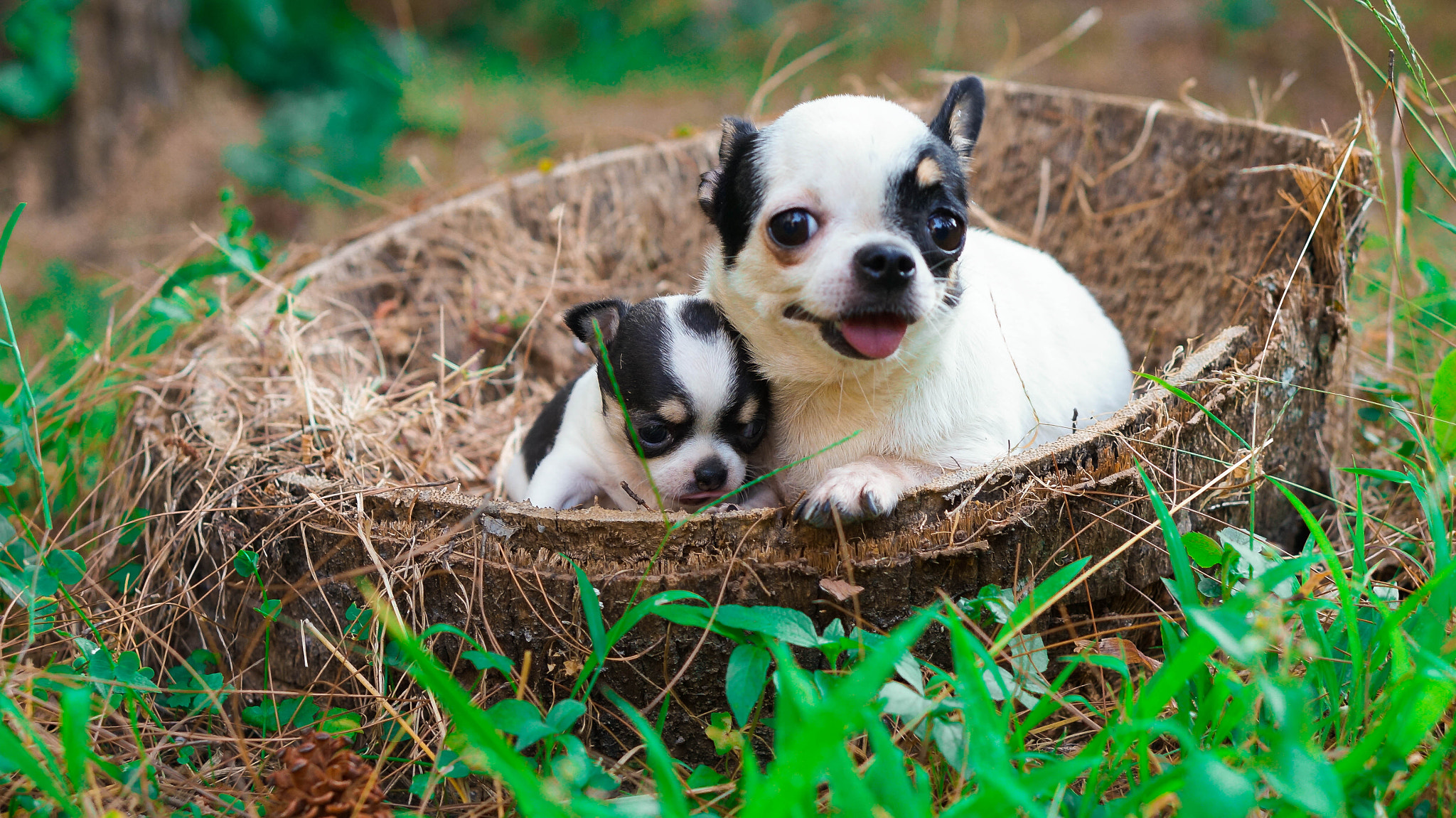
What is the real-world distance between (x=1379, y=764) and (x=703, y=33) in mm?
10376

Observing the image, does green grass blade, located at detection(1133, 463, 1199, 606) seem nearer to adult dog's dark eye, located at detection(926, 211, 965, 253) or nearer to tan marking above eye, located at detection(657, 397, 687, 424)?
adult dog's dark eye, located at detection(926, 211, 965, 253)

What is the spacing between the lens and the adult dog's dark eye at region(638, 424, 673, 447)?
3.01 m

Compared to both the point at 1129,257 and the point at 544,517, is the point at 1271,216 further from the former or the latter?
the point at 544,517

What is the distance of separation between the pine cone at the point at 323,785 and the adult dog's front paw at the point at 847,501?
3.66 feet

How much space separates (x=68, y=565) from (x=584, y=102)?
26.4 ft

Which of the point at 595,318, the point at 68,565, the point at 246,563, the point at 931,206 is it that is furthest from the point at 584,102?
the point at 246,563

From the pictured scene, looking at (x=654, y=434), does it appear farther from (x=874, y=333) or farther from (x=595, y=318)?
(x=874, y=333)

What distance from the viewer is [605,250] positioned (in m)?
4.76

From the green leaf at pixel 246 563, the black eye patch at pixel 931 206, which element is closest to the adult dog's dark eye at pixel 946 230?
the black eye patch at pixel 931 206

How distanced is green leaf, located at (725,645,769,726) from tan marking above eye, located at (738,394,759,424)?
974 mm

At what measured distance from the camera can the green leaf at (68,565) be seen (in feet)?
9.26

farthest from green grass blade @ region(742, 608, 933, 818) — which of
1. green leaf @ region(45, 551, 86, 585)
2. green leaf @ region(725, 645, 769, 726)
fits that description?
green leaf @ region(45, 551, 86, 585)

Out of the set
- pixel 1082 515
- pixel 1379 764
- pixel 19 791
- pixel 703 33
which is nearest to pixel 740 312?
pixel 1082 515

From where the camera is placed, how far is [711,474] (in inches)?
114
